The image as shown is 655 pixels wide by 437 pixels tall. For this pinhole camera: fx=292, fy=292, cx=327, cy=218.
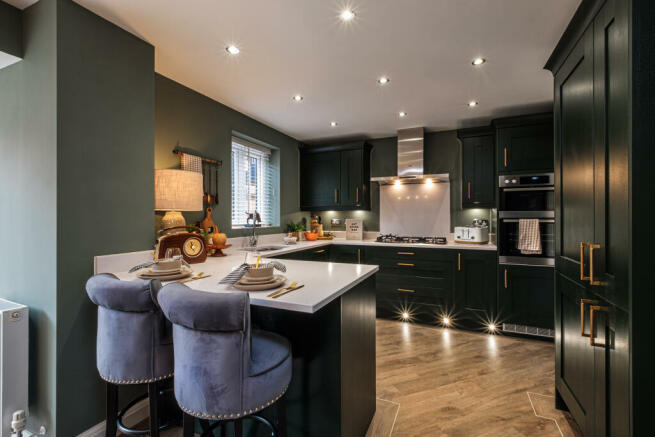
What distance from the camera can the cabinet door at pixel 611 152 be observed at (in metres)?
1.11

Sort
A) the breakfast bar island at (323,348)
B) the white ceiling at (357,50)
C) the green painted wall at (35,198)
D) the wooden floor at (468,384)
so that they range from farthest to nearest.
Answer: the wooden floor at (468,384)
the white ceiling at (357,50)
the green painted wall at (35,198)
the breakfast bar island at (323,348)

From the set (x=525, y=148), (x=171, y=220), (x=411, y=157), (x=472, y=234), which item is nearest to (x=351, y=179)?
(x=411, y=157)

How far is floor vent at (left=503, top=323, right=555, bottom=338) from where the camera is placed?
3034 mm

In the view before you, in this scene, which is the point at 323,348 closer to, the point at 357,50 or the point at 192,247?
the point at 192,247

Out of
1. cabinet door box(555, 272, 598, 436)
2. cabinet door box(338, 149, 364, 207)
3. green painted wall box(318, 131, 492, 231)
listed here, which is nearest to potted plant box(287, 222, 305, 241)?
cabinet door box(338, 149, 364, 207)

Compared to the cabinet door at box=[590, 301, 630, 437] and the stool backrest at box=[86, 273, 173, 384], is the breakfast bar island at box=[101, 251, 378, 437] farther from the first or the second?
the cabinet door at box=[590, 301, 630, 437]

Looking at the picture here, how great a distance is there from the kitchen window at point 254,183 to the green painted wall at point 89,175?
152 cm

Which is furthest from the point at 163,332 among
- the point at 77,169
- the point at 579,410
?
the point at 579,410

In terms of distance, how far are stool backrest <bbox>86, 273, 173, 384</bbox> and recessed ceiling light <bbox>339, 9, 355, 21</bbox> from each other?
1758mm

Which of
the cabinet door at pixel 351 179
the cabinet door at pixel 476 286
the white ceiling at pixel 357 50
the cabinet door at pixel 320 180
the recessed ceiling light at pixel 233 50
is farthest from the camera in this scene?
the cabinet door at pixel 320 180

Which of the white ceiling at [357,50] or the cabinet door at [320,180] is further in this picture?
the cabinet door at [320,180]

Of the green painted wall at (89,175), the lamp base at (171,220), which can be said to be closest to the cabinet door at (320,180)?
the lamp base at (171,220)

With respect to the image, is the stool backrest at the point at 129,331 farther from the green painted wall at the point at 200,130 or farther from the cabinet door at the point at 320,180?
the cabinet door at the point at 320,180
